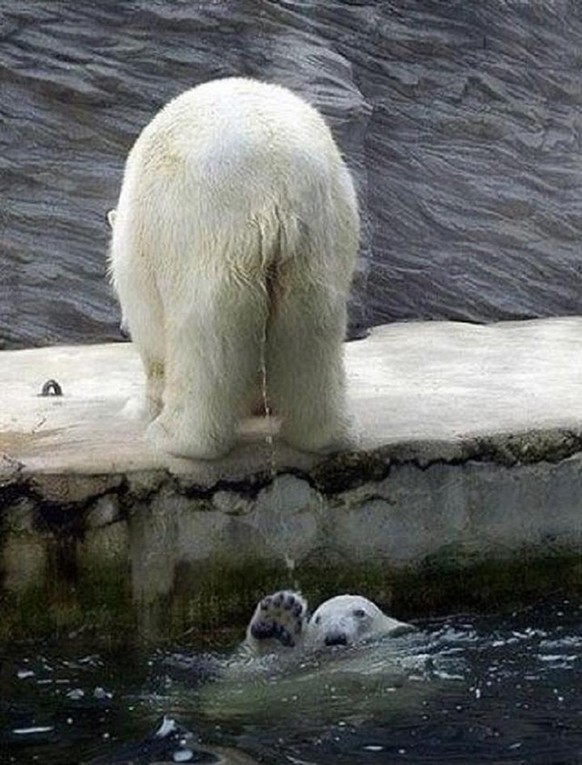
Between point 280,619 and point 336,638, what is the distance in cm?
18

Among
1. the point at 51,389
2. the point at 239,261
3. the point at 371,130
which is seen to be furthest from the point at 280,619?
the point at 371,130

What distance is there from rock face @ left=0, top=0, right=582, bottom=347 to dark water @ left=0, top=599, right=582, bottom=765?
11.3 ft

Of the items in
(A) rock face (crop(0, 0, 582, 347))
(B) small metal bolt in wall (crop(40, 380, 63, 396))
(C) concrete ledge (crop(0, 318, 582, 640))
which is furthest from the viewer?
(A) rock face (crop(0, 0, 582, 347))

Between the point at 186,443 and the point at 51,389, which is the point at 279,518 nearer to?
the point at 186,443

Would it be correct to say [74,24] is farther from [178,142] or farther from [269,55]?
[178,142]

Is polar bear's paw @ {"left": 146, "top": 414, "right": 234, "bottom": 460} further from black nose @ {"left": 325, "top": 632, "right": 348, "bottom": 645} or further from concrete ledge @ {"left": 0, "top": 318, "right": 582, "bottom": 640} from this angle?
black nose @ {"left": 325, "top": 632, "right": 348, "bottom": 645}

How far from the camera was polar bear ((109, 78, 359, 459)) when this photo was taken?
5.54 m

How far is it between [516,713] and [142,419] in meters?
1.78

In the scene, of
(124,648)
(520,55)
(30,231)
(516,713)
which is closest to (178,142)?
(124,648)

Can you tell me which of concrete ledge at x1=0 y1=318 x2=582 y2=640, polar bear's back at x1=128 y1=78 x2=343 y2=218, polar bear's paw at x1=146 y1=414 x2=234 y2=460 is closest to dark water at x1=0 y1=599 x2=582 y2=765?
concrete ledge at x1=0 y1=318 x2=582 y2=640

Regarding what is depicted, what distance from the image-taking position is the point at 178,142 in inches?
227

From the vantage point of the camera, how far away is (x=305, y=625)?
18.6 feet

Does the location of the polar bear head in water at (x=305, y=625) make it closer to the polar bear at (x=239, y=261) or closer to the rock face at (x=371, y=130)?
the polar bear at (x=239, y=261)

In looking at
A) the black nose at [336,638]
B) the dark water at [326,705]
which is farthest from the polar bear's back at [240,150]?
the dark water at [326,705]
